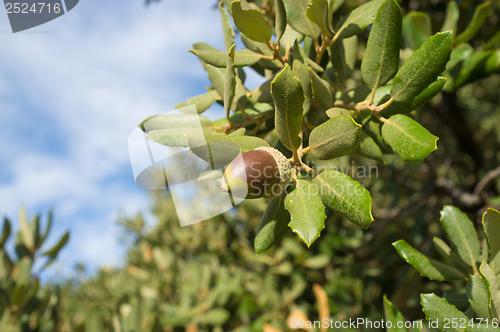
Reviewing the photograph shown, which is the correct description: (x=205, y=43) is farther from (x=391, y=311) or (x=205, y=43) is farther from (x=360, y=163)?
(x=360, y=163)

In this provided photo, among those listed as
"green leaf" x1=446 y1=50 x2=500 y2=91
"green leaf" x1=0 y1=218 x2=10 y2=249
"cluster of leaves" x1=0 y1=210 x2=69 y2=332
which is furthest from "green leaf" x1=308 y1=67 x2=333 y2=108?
"green leaf" x1=0 y1=218 x2=10 y2=249

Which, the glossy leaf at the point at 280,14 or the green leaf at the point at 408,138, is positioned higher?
the glossy leaf at the point at 280,14

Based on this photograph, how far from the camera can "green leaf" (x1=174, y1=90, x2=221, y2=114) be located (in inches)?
42.1

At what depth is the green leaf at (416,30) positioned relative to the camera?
1496 millimetres

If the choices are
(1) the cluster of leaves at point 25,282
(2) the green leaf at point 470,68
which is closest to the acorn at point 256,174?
(2) the green leaf at point 470,68

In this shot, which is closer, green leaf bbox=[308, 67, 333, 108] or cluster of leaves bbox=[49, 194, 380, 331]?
green leaf bbox=[308, 67, 333, 108]

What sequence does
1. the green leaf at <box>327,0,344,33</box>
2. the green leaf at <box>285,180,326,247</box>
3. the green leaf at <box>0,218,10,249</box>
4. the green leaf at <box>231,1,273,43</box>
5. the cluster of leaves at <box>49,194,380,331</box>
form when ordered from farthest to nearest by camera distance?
the cluster of leaves at <box>49,194,380,331</box> → the green leaf at <box>0,218,10,249</box> → the green leaf at <box>327,0,344,33</box> → the green leaf at <box>231,1,273,43</box> → the green leaf at <box>285,180,326,247</box>

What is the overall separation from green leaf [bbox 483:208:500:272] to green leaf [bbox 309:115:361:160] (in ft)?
1.44

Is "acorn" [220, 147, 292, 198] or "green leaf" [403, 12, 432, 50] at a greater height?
"green leaf" [403, 12, 432, 50]

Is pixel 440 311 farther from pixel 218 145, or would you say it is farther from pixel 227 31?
pixel 227 31

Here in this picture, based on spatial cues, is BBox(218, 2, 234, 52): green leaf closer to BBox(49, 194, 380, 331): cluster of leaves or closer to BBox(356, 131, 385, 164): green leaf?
BBox(356, 131, 385, 164): green leaf

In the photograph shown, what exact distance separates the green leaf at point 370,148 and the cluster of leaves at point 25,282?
6.27 ft

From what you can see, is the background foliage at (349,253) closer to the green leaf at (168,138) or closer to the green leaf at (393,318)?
the green leaf at (393,318)

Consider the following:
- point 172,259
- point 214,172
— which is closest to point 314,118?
point 214,172
